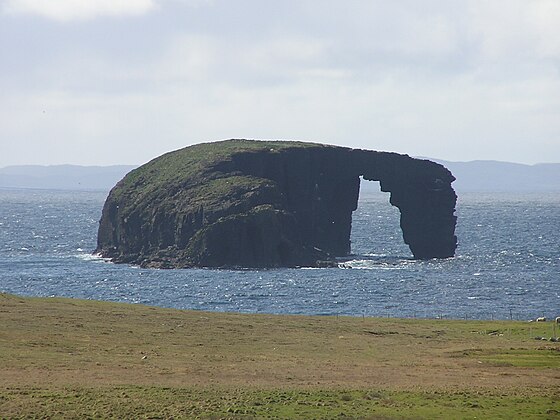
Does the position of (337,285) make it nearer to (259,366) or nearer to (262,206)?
(262,206)

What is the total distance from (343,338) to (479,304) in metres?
35.5

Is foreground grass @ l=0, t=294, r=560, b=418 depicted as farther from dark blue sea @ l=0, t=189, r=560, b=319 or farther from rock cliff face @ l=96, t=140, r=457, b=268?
rock cliff face @ l=96, t=140, r=457, b=268

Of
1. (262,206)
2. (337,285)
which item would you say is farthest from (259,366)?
(262,206)

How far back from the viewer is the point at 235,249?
483ft

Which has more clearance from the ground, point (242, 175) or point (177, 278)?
point (242, 175)

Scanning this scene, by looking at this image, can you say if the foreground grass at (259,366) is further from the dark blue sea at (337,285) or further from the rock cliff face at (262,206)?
the rock cliff face at (262,206)

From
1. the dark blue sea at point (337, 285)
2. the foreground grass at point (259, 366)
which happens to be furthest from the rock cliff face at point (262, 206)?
the foreground grass at point (259, 366)

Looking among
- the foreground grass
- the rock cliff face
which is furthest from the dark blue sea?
the foreground grass

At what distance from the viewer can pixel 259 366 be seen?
5459 cm

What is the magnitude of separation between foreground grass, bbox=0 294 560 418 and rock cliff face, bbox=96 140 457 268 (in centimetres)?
6601

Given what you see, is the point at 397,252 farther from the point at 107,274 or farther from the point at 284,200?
the point at 107,274

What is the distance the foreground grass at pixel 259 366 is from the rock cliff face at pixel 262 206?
66008 mm

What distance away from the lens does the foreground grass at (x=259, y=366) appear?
140 ft

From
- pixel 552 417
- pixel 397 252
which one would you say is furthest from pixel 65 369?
pixel 397 252
